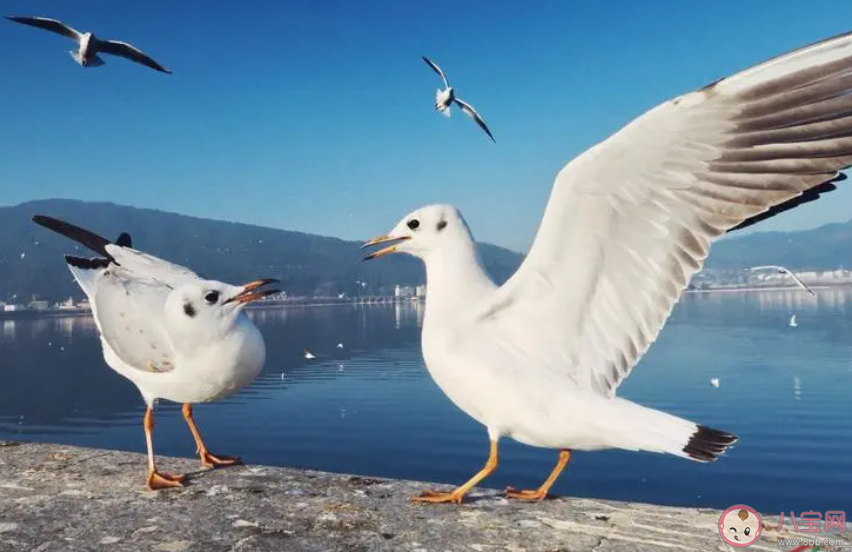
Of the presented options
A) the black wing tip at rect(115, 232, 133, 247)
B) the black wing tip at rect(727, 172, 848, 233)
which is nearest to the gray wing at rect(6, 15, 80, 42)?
the black wing tip at rect(115, 232, 133, 247)

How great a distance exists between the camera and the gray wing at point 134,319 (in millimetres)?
5246

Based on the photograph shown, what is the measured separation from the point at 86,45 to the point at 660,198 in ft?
27.3

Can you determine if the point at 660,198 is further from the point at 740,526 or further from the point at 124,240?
the point at 124,240

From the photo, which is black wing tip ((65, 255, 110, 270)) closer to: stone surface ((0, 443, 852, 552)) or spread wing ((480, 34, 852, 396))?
stone surface ((0, 443, 852, 552))

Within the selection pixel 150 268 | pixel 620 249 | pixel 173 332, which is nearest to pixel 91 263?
pixel 150 268

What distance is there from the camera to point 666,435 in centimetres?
381

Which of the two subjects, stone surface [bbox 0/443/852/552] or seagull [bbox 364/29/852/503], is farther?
stone surface [bbox 0/443/852/552]

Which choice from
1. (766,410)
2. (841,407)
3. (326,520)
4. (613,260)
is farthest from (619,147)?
(841,407)

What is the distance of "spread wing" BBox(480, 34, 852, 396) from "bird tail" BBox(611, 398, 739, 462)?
27 cm

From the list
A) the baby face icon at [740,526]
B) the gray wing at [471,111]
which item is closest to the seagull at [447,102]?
the gray wing at [471,111]

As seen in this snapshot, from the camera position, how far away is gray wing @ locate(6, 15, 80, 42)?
28.5 feet

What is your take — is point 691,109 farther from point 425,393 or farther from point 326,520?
point 425,393

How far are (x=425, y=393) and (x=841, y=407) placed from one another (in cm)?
2343

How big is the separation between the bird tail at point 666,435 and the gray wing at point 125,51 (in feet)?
21.5
